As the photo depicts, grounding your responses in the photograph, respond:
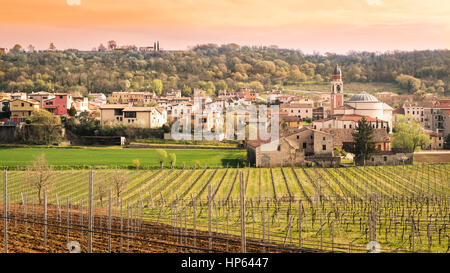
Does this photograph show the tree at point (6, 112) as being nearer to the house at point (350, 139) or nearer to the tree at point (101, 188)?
the tree at point (101, 188)

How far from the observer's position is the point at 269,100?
5119cm

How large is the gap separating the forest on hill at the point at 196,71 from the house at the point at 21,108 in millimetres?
17740

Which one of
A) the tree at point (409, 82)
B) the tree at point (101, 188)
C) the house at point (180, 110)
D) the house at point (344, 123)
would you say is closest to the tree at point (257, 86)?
the tree at point (409, 82)

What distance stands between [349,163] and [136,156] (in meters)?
10.4

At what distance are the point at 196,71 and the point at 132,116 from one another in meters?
40.7

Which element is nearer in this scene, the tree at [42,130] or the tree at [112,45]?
the tree at [42,130]

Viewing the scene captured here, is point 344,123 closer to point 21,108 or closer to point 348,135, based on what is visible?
point 348,135

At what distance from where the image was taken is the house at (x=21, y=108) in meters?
34.3

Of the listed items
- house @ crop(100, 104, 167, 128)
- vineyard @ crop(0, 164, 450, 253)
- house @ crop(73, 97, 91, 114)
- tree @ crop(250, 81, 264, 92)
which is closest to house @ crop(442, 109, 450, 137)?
vineyard @ crop(0, 164, 450, 253)

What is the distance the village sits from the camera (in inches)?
942

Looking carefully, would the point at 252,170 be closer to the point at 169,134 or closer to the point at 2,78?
the point at 169,134

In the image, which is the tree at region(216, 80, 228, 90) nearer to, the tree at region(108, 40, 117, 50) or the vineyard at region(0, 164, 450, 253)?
the tree at region(108, 40, 117, 50)
